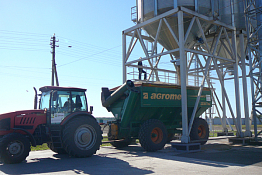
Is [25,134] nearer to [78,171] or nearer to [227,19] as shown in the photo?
[78,171]

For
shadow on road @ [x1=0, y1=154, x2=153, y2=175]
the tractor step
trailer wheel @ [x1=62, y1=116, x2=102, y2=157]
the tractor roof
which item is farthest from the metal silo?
shadow on road @ [x1=0, y1=154, x2=153, y2=175]

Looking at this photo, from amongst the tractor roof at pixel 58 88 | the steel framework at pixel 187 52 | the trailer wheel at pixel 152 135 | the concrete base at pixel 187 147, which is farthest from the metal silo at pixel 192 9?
the tractor roof at pixel 58 88

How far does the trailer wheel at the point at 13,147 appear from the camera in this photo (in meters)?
8.22

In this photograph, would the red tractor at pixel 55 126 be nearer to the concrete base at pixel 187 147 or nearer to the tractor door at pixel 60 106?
the tractor door at pixel 60 106

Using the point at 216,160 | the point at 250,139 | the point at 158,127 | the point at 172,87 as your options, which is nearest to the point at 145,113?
the point at 158,127

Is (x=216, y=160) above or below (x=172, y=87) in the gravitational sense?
below

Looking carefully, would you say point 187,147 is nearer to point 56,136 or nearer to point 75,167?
point 75,167

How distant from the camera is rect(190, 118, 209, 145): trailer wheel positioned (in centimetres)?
1387

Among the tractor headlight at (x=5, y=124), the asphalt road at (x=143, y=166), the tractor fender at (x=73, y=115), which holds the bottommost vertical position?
the asphalt road at (x=143, y=166)

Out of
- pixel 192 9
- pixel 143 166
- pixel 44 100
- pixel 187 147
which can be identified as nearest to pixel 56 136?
pixel 44 100

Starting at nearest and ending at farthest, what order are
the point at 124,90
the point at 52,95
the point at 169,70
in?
the point at 52,95
the point at 124,90
the point at 169,70

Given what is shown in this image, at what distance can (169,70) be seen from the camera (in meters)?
17.6

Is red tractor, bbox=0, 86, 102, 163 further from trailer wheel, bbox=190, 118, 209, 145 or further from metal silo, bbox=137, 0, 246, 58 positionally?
metal silo, bbox=137, 0, 246, 58

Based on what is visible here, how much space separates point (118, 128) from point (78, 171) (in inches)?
182
